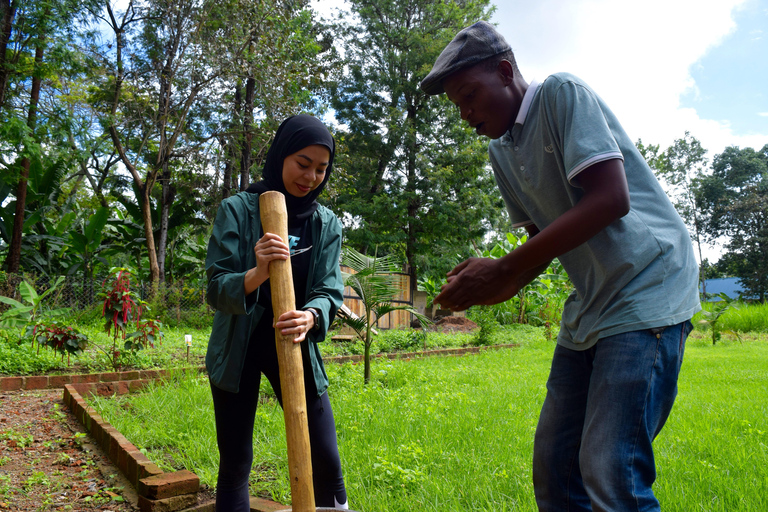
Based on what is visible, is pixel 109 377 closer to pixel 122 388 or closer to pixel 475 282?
pixel 122 388

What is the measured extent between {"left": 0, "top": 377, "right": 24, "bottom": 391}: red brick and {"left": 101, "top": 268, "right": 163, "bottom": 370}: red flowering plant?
2.84 feet

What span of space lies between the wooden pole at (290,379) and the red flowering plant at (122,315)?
4762mm

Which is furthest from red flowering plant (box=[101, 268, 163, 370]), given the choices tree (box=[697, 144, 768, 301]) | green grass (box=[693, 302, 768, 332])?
tree (box=[697, 144, 768, 301])

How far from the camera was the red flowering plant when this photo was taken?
5.87 metres

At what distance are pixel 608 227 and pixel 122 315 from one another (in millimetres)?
5757

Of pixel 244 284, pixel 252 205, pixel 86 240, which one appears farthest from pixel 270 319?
pixel 86 240

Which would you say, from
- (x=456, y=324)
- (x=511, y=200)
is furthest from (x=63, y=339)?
(x=456, y=324)

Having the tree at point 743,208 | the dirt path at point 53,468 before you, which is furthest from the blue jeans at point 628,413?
the tree at point 743,208

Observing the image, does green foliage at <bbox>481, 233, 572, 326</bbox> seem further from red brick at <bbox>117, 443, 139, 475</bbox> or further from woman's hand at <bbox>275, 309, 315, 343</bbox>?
woman's hand at <bbox>275, 309, 315, 343</bbox>

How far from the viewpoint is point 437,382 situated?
5707 millimetres

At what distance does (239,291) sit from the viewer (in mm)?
1861

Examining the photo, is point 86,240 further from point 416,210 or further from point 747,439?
point 747,439

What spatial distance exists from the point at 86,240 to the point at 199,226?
12.6ft

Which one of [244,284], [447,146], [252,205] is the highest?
[447,146]
